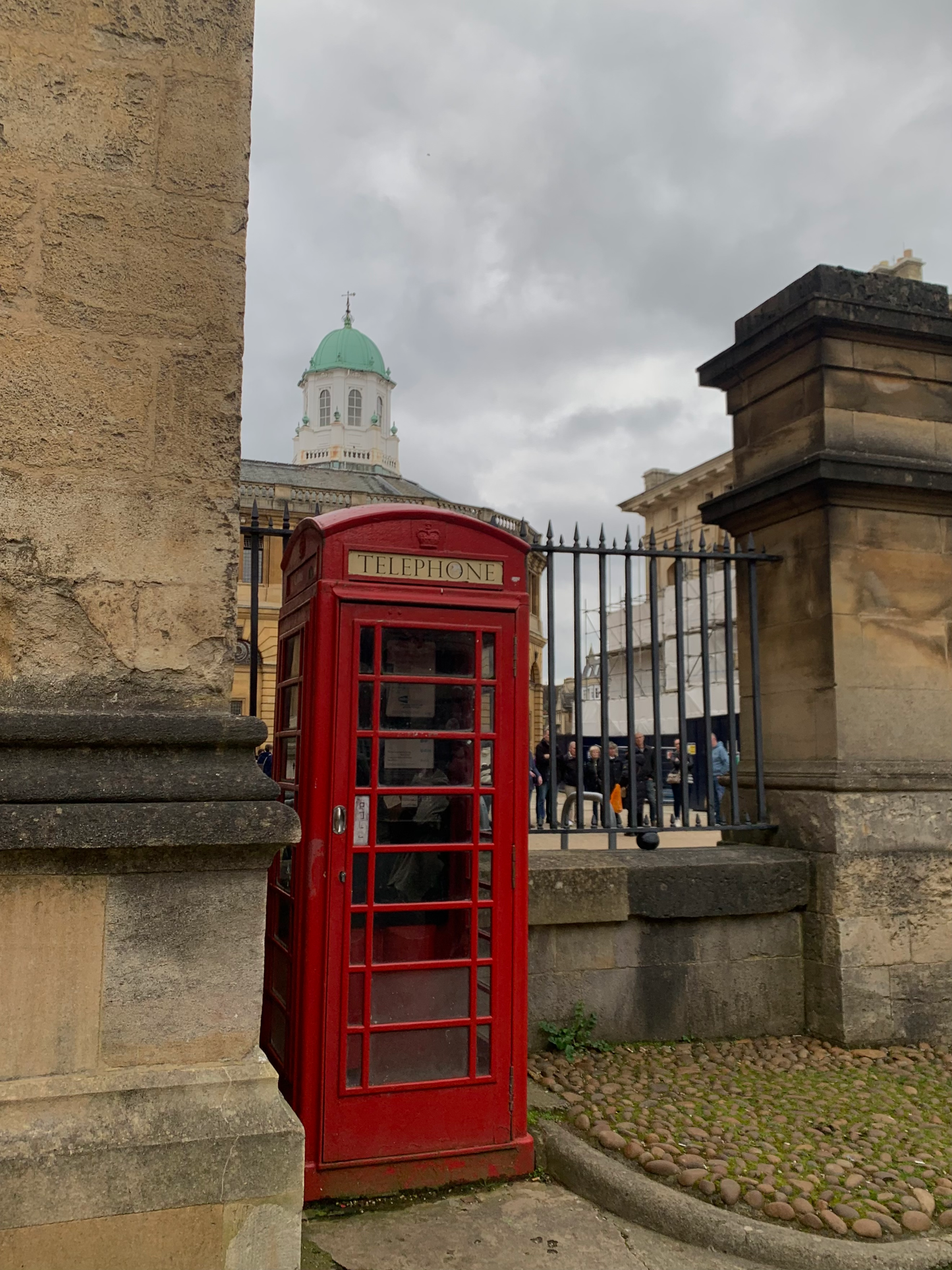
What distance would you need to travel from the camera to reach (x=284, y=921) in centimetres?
395

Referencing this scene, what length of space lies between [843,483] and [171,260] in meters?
4.01

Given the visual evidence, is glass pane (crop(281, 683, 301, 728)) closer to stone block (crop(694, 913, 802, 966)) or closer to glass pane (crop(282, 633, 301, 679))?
glass pane (crop(282, 633, 301, 679))

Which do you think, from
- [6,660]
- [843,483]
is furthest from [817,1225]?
[843,483]

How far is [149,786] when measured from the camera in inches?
101

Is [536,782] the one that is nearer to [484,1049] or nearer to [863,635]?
[863,635]

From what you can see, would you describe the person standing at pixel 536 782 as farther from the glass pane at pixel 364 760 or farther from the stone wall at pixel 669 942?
the glass pane at pixel 364 760

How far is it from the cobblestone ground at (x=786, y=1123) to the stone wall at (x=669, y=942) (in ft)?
0.54

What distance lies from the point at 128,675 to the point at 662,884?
3.42m

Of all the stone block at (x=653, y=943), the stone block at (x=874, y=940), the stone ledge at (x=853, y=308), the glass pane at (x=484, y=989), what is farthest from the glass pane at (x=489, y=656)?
the stone ledge at (x=853, y=308)

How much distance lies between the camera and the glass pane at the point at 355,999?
11.8ft

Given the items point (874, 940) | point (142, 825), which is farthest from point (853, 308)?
point (142, 825)

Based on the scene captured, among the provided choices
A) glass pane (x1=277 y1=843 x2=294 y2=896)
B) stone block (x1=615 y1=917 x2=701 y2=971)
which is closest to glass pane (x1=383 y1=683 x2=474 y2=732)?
glass pane (x1=277 y1=843 x2=294 y2=896)

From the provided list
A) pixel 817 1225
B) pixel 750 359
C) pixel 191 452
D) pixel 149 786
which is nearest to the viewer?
pixel 149 786

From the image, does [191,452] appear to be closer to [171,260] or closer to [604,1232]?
[171,260]
